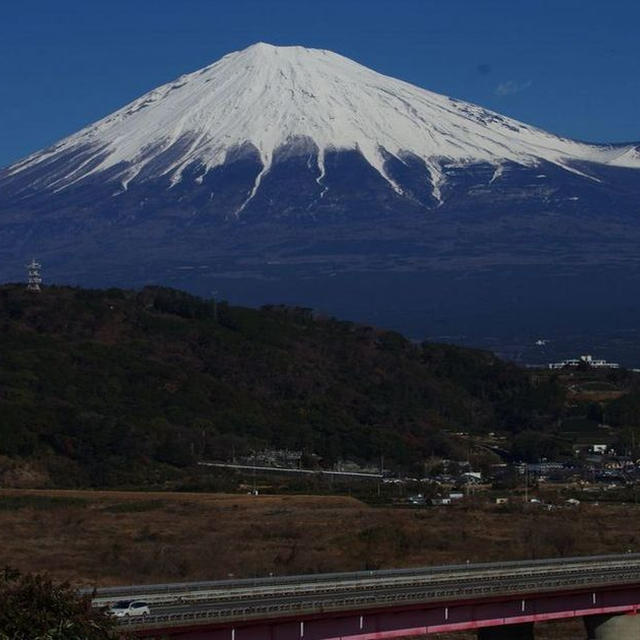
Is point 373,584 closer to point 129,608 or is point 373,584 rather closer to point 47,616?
point 129,608

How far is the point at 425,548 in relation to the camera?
45.0m

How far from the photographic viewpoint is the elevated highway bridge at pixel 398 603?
1069 inches

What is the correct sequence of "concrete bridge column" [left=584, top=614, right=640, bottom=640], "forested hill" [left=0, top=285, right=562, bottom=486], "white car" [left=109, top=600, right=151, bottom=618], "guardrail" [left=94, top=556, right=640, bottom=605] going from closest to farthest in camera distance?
"white car" [left=109, top=600, right=151, bottom=618], "guardrail" [left=94, top=556, right=640, bottom=605], "concrete bridge column" [left=584, top=614, right=640, bottom=640], "forested hill" [left=0, top=285, right=562, bottom=486]

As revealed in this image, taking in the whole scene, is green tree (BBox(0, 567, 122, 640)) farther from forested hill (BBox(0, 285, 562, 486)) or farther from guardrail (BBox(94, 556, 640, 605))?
forested hill (BBox(0, 285, 562, 486))

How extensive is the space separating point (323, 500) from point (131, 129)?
481 ft

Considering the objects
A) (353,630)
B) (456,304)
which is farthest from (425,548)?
(456,304)

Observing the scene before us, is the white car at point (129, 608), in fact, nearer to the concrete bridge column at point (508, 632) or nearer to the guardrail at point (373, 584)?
the guardrail at point (373, 584)

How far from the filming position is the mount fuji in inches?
6555

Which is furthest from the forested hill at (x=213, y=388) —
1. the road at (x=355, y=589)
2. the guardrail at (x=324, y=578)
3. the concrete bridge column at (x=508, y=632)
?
the concrete bridge column at (x=508, y=632)

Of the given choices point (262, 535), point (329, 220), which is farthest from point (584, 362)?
point (329, 220)

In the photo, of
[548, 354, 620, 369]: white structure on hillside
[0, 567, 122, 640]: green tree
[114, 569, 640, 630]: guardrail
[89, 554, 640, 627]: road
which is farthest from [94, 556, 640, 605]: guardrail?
[548, 354, 620, 369]: white structure on hillside

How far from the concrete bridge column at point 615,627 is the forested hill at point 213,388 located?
104 feet

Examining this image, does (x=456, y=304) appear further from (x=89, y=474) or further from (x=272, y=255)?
(x=89, y=474)

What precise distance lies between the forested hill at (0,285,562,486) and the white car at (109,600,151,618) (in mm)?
34222
